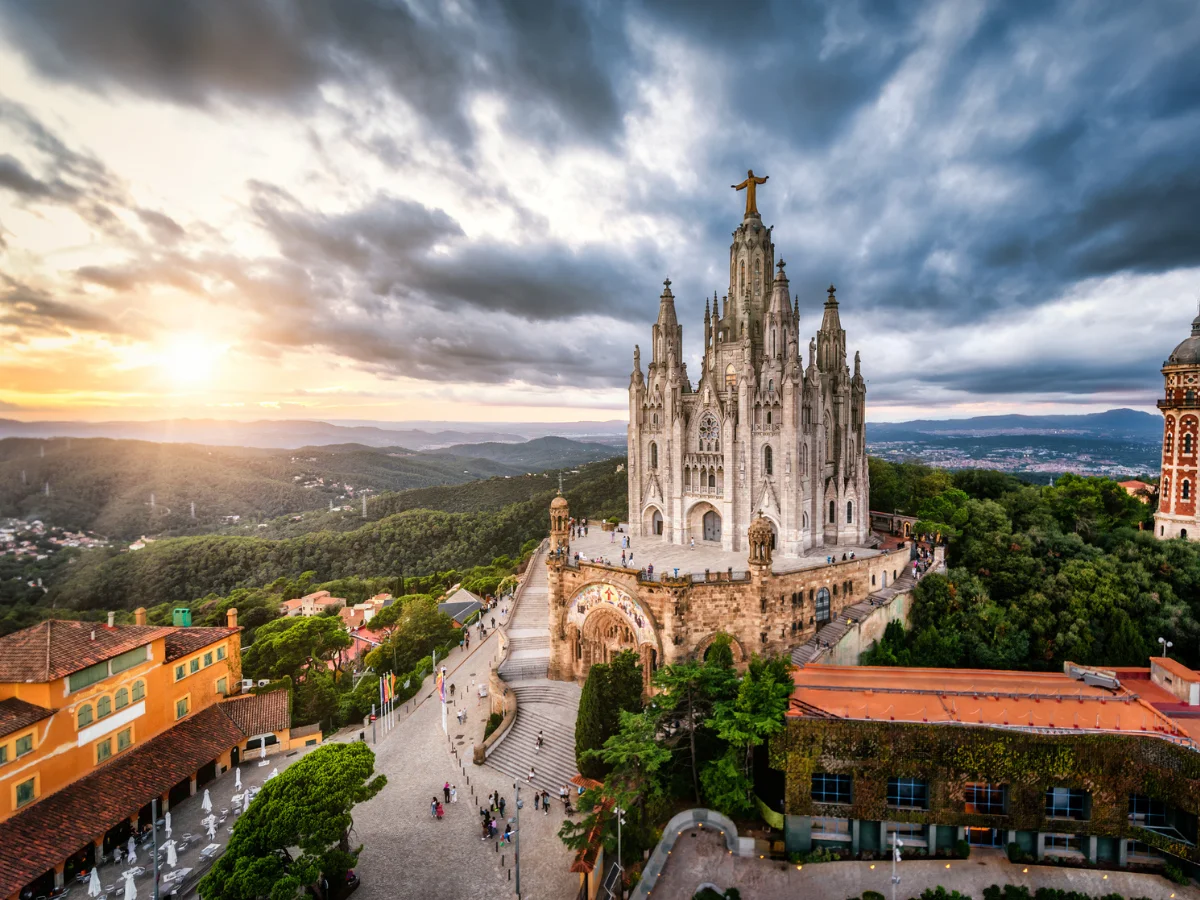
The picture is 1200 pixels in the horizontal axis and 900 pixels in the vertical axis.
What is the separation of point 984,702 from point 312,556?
101382mm

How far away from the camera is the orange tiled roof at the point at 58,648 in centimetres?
2386

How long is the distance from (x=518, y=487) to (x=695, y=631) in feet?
348

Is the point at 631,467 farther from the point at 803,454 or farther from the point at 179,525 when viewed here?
the point at 179,525

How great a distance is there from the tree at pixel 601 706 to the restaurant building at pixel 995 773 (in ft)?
23.5

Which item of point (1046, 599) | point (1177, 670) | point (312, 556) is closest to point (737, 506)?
point (1046, 599)

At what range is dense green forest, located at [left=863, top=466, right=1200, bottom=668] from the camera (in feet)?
101

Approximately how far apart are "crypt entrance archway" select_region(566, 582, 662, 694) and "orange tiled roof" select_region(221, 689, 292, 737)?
53.8 feet

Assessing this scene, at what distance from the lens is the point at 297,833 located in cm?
1850

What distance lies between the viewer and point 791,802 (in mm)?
20891

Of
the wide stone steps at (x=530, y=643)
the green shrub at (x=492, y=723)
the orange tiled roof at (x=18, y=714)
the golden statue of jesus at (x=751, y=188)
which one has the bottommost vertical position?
the green shrub at (x=492, y=723)

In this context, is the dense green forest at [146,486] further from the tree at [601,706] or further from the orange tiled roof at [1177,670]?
the orange tiled roof at [1177,670]

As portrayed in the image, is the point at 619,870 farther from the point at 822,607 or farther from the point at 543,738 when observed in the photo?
the point at 822,607

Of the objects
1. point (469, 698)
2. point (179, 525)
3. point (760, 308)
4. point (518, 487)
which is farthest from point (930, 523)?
point (179, 525)

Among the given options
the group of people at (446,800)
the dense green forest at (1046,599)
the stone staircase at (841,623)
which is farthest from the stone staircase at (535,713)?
the dense green forest at (1046,599)
